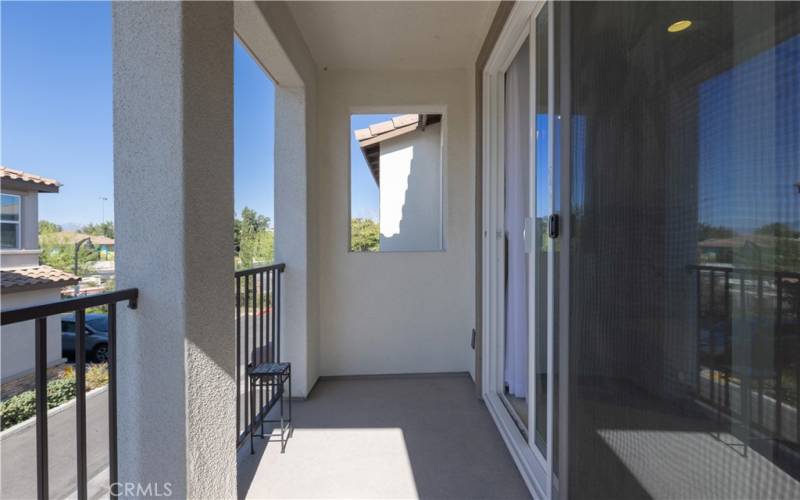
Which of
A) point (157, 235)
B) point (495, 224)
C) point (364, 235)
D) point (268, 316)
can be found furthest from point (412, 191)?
point (157, 235)

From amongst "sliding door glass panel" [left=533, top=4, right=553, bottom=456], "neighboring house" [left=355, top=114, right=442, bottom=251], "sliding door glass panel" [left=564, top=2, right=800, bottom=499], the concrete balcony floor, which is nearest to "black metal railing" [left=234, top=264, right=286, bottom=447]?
the concrete balcony floor

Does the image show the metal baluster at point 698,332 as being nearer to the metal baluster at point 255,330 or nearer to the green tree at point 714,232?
the green tree at point 714,232

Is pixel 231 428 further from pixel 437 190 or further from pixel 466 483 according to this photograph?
pixel 437 190

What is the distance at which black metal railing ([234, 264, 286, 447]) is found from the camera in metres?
1.88

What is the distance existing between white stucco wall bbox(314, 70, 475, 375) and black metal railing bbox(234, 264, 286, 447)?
537mm

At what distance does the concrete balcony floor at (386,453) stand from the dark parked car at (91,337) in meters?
0.88

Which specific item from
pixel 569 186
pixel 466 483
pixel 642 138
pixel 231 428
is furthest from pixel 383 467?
pixel 642 138

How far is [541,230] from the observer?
1.46 meters

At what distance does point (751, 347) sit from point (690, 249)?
19 cm

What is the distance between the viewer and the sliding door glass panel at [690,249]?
52 centimetres

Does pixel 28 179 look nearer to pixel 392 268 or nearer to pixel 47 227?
pixel 47 227

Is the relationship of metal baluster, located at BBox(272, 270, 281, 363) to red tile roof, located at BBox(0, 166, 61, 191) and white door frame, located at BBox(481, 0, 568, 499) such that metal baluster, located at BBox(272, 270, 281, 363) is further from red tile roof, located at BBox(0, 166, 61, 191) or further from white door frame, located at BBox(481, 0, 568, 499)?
white door frame, located at BBox(481, 0, 568, 499)

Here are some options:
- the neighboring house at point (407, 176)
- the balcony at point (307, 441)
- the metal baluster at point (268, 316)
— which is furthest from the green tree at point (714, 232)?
the neighboring house at point (407, 176)

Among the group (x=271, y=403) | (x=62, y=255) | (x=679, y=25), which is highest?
(x=679, y=25)
